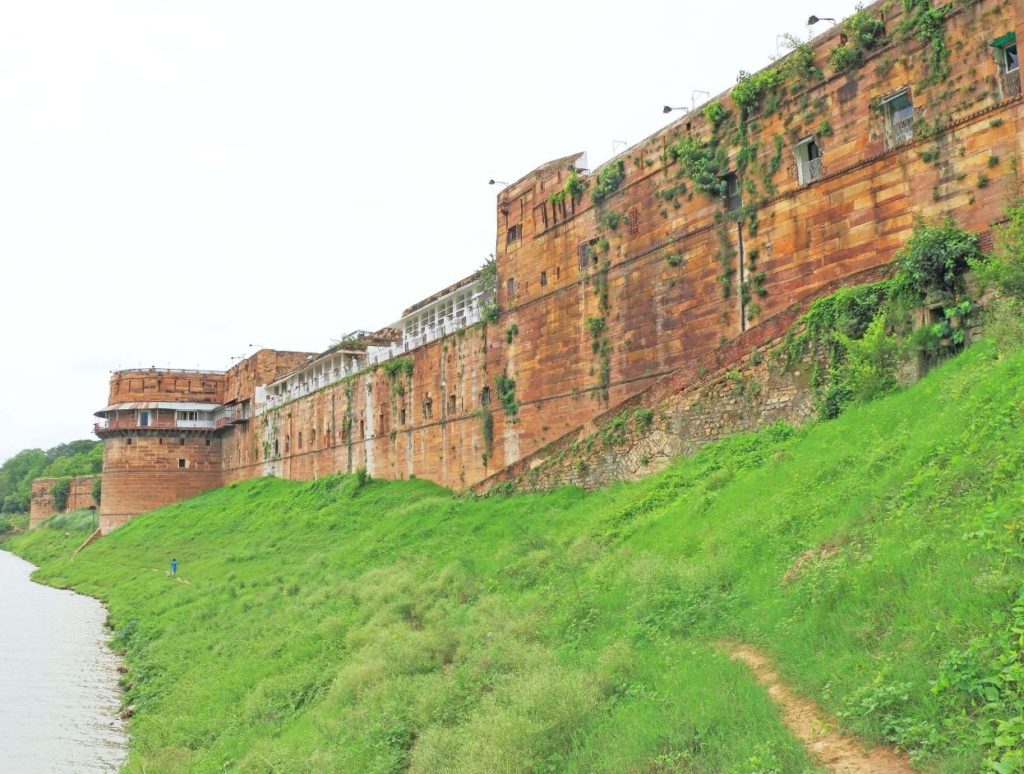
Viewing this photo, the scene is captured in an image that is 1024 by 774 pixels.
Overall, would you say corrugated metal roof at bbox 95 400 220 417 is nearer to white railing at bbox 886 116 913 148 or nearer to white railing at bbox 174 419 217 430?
white railing at bbox 174 419 217 430

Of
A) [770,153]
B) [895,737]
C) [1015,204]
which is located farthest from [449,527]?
[895,737]

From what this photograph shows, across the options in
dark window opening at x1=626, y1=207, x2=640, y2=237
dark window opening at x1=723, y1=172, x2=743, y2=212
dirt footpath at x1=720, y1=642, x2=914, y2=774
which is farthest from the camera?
dark window opening at x1=626, y1=207, x2=640, y2=237

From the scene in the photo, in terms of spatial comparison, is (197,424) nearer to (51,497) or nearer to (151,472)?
(151,472)

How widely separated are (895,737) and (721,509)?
555cm

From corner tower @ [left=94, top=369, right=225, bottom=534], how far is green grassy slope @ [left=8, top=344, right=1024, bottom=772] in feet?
107

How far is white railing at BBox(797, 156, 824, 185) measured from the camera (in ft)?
49.4

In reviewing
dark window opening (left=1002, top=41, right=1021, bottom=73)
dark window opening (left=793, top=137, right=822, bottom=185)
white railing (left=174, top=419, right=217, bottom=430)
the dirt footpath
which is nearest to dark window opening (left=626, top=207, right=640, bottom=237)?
dark window opening (left=793, top=137, right=822, bottom=185)

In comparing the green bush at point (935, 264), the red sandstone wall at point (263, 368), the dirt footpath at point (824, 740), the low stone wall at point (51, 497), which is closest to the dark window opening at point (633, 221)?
the green bush at point (935, 264)

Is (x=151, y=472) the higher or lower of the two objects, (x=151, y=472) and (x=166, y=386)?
the lower

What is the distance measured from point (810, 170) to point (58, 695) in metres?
17.3

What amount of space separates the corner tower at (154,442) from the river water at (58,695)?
2137cm

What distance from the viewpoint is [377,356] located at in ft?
106

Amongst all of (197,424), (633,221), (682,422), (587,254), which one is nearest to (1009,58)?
(682,422)

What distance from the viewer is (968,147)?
12555 millimetres
